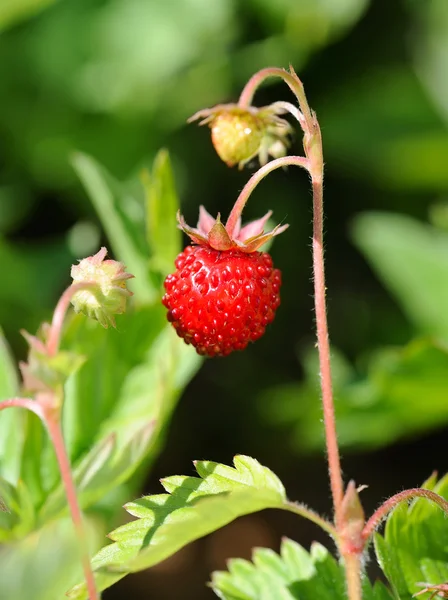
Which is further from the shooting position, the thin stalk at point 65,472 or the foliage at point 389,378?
the foliage at point 389,378

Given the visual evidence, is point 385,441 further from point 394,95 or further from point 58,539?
point 58,539

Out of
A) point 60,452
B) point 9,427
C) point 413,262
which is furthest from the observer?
point 413,262

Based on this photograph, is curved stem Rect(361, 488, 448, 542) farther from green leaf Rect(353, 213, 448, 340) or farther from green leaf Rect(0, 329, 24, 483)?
green leaf Rect(353, 213, 448, 340)

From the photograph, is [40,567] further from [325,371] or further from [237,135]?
[237,135]

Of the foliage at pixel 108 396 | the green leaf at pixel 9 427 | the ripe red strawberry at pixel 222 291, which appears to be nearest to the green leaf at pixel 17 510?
the foliage at pixel 108 396

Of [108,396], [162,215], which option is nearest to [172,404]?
[108,396]

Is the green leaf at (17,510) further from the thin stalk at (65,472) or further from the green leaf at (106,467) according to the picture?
the thin stalk at (65,472)

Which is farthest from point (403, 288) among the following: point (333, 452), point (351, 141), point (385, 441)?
point (333, 452)
